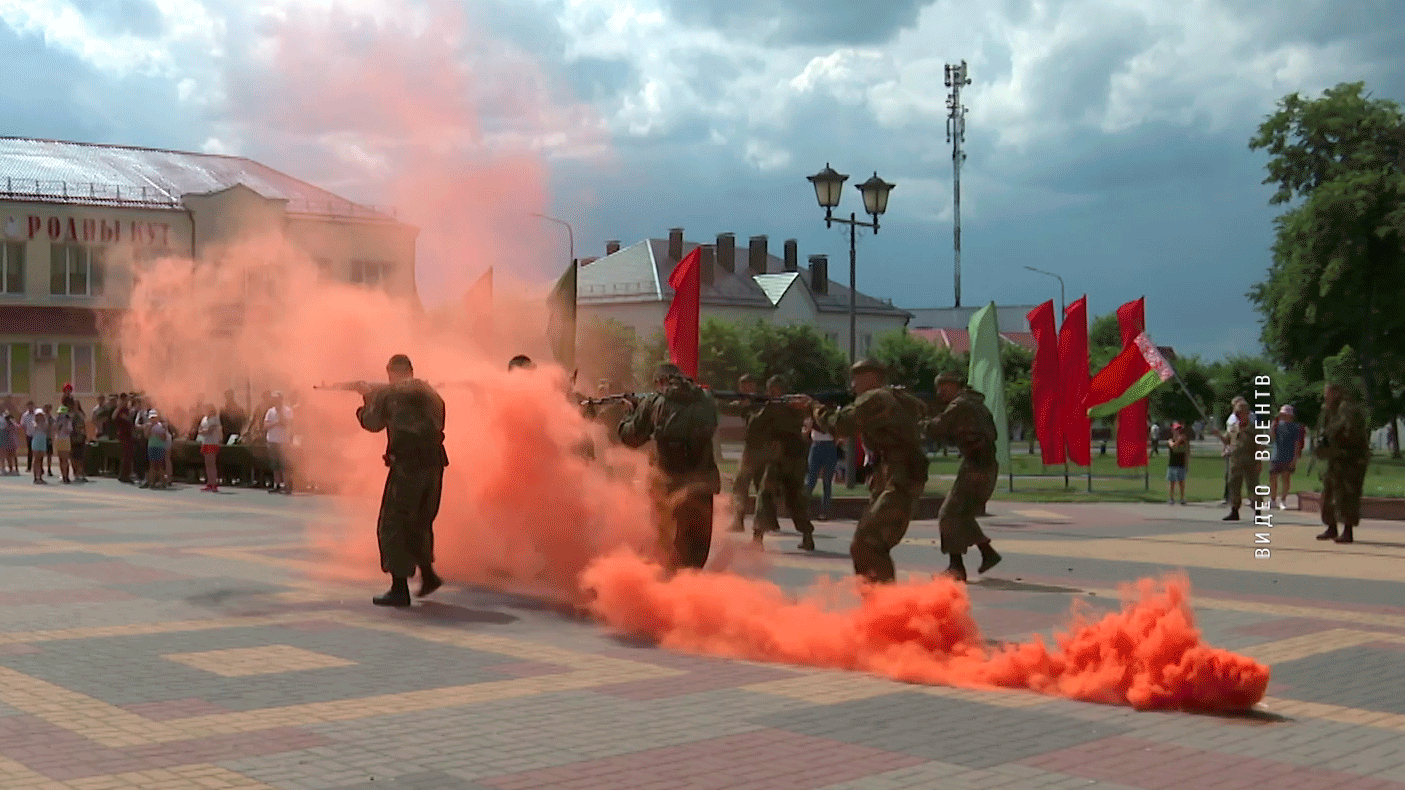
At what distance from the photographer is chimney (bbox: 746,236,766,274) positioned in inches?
3516

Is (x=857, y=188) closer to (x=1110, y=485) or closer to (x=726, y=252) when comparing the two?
(x=1110, y=485)

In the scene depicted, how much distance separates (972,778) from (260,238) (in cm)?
1980

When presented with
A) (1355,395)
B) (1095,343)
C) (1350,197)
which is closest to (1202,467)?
(1350,197)

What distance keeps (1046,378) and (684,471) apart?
1458 centimetres

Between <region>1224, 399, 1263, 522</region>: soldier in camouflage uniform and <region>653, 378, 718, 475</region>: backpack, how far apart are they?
37.6 ft

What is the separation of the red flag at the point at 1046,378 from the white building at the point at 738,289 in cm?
4472

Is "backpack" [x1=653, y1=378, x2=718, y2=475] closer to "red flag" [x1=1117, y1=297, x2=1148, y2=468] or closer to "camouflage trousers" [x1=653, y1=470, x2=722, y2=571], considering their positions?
"camouflage trousers" [x1=653, y1=470, x2=722, y2=571]

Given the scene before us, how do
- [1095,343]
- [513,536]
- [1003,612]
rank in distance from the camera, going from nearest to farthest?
[1003,612] < [513,536] < [1095,343]

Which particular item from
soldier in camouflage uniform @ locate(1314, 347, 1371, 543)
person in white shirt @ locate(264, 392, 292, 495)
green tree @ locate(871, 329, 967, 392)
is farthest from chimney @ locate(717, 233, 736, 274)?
soldier in camouflage uniform @ locate(1314, 347, 1371, 543)

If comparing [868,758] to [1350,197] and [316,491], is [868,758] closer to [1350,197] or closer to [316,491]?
[316,491]

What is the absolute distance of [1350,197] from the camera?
50406 mm

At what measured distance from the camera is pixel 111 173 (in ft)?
150

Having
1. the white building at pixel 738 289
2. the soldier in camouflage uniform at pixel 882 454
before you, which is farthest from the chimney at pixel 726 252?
the soldier in camouflage uniform at pixel 882 454

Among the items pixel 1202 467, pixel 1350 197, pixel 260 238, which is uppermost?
pixel 1350 197
